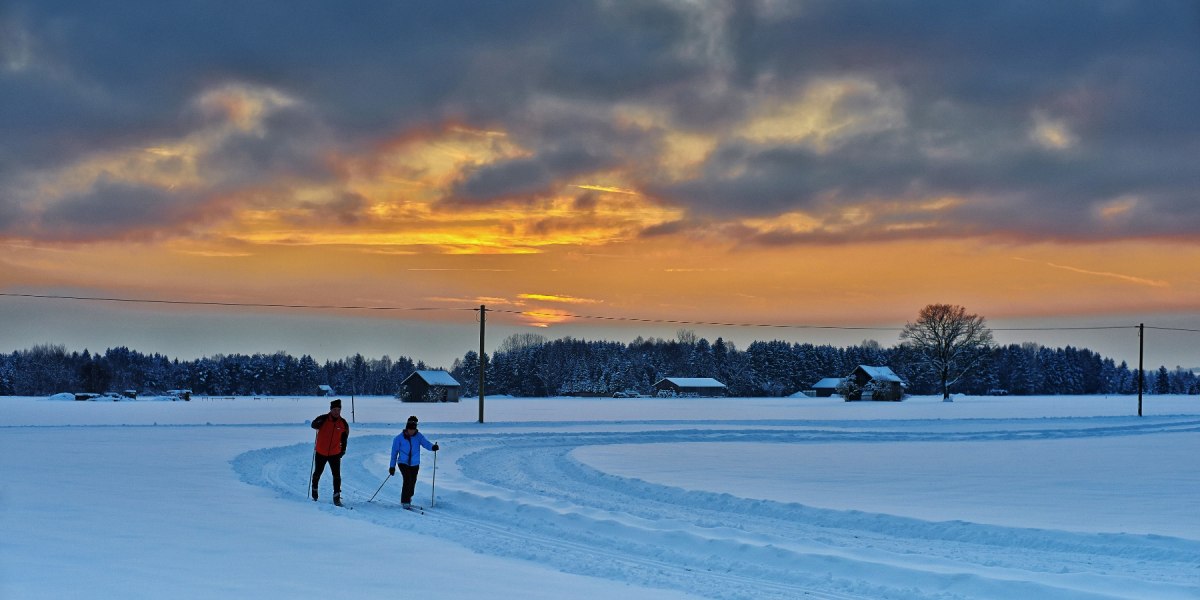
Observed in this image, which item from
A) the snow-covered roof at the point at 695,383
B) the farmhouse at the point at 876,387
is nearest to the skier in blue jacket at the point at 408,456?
the farmhouse at the point at 876,387

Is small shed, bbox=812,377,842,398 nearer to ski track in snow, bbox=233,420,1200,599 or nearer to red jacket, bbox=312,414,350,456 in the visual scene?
ski track in snow, bbox=233,420,1200,599

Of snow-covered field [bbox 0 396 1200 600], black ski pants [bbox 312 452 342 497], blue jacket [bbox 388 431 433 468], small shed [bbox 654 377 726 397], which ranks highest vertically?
blue jacket [bbox 388 431 433 468]

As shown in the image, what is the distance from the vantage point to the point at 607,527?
47.7 ft

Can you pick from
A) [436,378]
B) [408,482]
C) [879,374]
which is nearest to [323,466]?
[408,482]

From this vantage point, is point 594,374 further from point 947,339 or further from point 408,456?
point 408,456

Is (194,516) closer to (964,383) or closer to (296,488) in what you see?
(296,488)

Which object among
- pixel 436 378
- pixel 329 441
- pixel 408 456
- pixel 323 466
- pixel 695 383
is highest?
pixel 329 441

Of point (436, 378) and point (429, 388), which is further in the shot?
point (436, 378)

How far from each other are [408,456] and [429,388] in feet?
292

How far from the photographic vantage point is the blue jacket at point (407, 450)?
17781 millimetres

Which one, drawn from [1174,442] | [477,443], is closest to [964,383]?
[1174,442]

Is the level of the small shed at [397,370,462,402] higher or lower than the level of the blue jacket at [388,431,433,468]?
lower

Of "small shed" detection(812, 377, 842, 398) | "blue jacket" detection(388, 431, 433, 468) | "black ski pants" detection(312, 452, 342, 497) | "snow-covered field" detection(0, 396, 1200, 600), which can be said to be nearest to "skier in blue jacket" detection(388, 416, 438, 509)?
"blue jacket" detection(388, 431, 433, 468)

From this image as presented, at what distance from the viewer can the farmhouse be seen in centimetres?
11256
